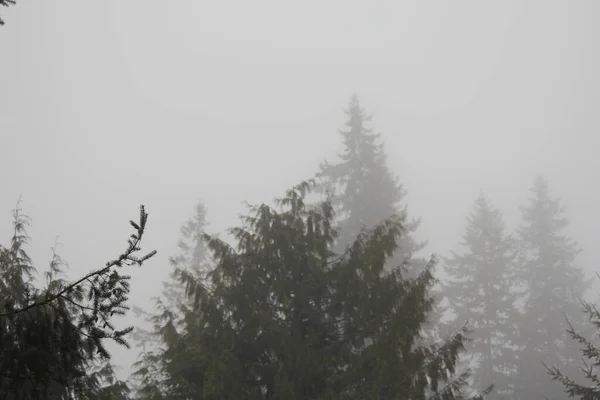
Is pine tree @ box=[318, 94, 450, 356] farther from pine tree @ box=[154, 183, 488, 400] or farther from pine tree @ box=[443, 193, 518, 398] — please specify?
pine tree @ box=[154, 183, 488, 400]

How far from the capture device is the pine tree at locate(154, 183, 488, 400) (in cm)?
595

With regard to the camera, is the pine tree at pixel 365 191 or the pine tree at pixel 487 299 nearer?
the pine tree at pixel 365 191

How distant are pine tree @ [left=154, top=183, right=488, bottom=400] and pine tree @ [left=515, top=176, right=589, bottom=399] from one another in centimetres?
1747

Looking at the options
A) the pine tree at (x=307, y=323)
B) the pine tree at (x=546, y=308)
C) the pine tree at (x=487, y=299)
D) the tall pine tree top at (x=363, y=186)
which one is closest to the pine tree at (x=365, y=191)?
the tall pine tree top at (x=363, y=186)

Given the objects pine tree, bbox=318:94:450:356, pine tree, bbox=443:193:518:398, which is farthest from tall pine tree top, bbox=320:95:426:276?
pine tree, bbox=443:193:518:398

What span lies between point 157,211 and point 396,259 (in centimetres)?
17004

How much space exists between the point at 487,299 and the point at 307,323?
20.0 meters

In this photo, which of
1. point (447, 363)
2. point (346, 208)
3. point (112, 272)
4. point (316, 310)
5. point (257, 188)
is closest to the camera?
point (112, 272)

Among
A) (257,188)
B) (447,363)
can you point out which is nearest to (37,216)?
(257,188)

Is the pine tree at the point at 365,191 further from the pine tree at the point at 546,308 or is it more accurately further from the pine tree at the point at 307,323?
the pine tree at the point at 307,323

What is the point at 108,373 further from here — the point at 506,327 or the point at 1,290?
the point at 506,327

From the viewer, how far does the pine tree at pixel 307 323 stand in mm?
5949

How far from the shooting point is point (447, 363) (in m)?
6.21

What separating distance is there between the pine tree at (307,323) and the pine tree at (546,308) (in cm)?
1747
